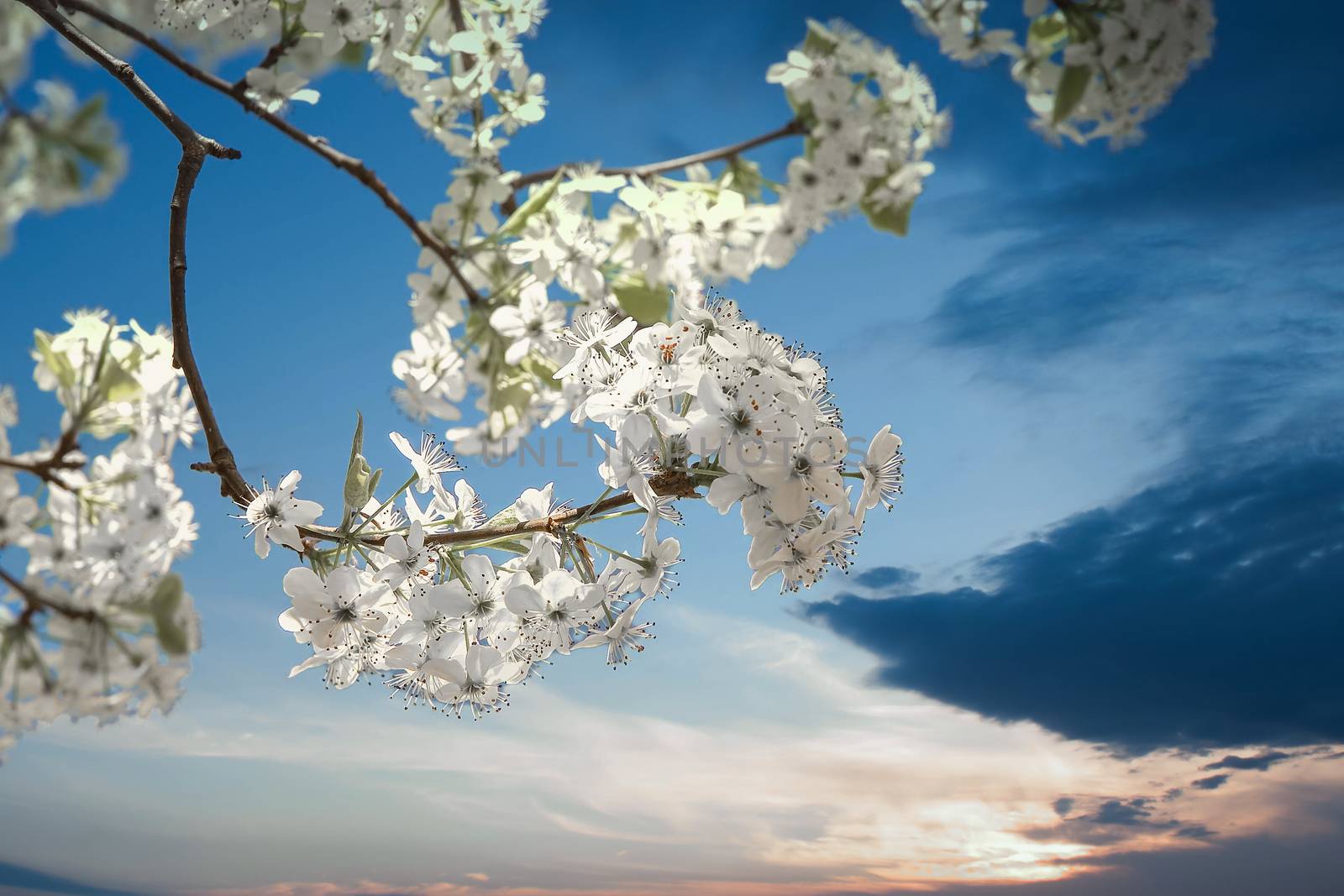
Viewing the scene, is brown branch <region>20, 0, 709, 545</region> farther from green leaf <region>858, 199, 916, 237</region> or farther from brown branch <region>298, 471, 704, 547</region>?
green leaf <region>858, 199, 916, 237</region>

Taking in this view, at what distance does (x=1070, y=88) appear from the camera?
1.30 meters

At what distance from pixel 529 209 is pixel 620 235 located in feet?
0.80

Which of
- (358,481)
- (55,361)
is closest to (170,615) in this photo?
(55,361)

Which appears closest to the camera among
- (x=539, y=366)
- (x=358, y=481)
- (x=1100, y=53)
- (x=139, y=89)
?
(x=1100, y=53)

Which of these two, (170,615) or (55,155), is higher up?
(55,155)

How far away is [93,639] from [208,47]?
2016mm

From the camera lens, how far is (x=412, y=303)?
6.80 feet

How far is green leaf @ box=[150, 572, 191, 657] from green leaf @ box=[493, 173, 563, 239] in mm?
1176

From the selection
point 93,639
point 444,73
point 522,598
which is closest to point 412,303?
point 444,73

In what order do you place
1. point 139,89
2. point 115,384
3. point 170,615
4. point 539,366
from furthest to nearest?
point 539,366
point 139,89
point 115,384
point 170,615

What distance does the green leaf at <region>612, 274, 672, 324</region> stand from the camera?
1911mm

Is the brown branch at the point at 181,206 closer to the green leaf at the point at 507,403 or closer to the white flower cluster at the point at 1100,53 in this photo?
the green leaf at the point at 507,403

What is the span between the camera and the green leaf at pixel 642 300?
1911 mm

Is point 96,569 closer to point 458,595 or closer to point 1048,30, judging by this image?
point 458,595
